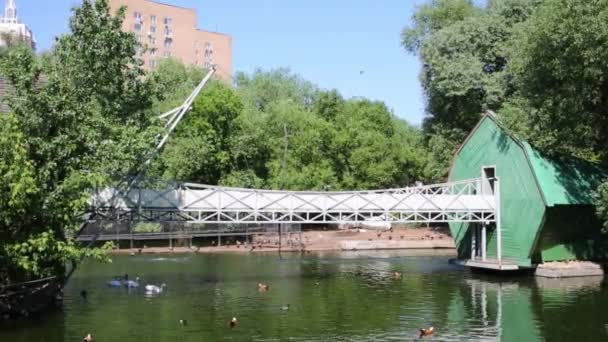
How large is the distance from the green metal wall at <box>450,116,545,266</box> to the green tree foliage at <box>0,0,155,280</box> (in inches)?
797

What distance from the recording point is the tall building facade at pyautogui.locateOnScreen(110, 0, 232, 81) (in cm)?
12506

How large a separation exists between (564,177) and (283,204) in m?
15.3

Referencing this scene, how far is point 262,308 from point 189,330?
5183 millimetres

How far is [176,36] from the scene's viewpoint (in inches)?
5157

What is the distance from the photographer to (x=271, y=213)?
38.7 metres

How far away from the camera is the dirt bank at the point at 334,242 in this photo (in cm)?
5969

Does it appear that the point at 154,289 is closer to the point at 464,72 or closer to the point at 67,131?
the point at 67,131

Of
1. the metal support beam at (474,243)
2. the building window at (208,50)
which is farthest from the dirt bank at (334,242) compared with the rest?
the building window at (208,50)

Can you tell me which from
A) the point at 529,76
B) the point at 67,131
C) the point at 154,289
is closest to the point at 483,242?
the point at 529,76

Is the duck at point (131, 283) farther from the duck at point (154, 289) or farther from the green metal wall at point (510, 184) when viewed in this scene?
the green metal wall at point (510, 184)

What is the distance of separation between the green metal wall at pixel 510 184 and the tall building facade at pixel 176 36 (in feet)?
278

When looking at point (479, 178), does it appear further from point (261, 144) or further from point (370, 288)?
point (261, 144)

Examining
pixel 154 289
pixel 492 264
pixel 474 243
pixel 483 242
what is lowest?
pixel 154 289

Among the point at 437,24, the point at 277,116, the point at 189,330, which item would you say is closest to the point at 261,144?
the point at 277,116
